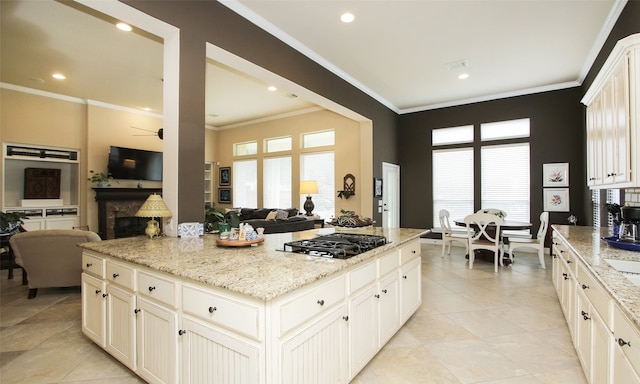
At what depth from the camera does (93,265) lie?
2307mm

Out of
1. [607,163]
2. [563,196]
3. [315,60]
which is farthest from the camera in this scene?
[563,196]

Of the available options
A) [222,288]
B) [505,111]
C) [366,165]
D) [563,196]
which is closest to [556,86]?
[505,111]

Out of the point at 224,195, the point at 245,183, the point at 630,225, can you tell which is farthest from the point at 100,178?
the point at 630,225

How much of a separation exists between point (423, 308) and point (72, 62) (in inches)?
242

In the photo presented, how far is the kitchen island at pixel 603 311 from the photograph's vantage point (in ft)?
4.04

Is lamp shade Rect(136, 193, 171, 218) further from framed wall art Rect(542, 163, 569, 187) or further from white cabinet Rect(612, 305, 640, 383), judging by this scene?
framed wall art Rect(542, 163, 569, 187)

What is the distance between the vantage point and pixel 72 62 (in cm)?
476

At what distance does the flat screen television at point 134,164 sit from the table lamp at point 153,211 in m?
5.36

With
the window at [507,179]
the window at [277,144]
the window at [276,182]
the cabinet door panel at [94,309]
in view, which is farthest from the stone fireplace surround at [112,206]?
the window at [507,179]

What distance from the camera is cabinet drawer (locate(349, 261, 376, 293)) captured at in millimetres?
1873

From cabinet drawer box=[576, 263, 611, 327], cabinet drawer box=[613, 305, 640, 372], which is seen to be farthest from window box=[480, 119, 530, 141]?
cabinet drawer box=[613, 305, 640, 372]

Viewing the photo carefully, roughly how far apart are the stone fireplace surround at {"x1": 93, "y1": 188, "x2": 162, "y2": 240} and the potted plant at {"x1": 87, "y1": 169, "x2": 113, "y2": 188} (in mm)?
130

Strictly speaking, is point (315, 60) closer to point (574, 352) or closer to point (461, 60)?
point (461, 60)

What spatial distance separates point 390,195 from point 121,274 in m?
6.08
